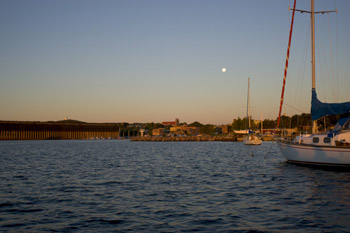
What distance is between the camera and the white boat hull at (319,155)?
2825 centimetres

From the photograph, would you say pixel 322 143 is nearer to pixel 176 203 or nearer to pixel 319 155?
pixel 319 155

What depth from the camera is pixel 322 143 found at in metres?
29.7

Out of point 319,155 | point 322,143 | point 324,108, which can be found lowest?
point 319,155

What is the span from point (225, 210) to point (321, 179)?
1249 centimetres

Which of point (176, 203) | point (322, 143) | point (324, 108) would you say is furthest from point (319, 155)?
point (176, 203)

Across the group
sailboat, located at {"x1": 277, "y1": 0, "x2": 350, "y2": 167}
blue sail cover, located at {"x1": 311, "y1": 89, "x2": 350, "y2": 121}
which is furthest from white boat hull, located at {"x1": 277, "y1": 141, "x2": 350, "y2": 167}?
blue sail cover, located at {"x1": 311, "y1": 89, "x2": 350, "y2": 121}

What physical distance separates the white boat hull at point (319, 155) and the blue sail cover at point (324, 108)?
3.37m

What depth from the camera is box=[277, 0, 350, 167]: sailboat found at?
28.4 m

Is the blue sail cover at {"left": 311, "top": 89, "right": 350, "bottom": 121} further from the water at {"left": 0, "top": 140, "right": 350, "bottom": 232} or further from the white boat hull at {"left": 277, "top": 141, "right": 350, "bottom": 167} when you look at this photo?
the water at {"left": 0, "top": 140, "right": 350, "bottom": 232}

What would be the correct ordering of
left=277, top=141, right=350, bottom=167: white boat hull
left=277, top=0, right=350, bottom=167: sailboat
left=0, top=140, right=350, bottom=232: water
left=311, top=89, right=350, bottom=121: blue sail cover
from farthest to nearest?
left=311, top=89, right=350, bottom=121: blue sail cover < left=277, top=0, right=350, bottom=167: sailboat < left=277, top=141, right=350, bottom=167: white boat hull < left=0, top=140, right=350, bottom=232: water

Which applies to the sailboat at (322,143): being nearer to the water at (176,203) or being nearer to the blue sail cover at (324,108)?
the blue sail cover at (324,108)

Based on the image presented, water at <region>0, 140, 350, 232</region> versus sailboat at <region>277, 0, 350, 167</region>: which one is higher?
sailboat at <region>277, 0, 350, 167</region>

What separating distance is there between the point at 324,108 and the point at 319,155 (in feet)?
15.0

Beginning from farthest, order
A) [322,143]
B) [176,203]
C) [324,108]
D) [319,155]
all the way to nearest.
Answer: [324,108] → [322,143] → [319,155] → [176,203]
